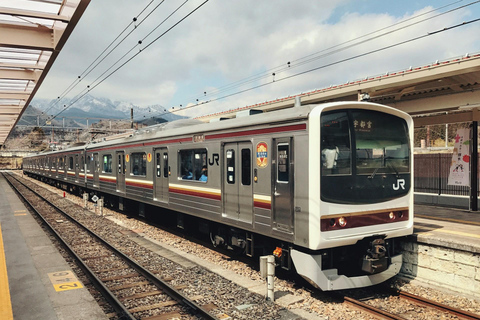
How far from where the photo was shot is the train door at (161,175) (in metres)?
10.9

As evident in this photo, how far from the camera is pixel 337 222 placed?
5.85 meters

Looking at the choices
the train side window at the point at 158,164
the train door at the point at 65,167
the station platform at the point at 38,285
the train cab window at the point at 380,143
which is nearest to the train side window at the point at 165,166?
the train side window at the point at 158,164

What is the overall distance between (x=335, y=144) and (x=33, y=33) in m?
7.92

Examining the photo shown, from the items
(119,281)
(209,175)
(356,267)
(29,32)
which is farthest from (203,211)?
(29,32)

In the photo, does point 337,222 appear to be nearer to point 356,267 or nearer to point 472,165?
point 356,267

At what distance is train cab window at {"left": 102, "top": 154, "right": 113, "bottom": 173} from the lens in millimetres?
15896

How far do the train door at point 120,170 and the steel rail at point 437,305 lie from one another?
10789 mm

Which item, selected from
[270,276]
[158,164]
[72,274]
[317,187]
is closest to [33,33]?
[158,164]

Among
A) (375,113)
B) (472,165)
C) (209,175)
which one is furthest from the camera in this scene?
(472,165)

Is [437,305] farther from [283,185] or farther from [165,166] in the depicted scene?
[165,166]

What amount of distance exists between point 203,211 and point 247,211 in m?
1.89

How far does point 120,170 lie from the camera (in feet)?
48.3

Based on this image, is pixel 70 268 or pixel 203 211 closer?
pixel 70 268

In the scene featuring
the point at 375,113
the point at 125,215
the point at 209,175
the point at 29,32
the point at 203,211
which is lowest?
the point at 125,215
